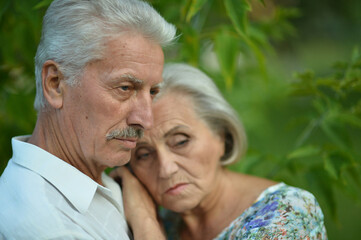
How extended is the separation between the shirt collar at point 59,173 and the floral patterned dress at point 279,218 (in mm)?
834

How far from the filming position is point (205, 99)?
2.59 meters

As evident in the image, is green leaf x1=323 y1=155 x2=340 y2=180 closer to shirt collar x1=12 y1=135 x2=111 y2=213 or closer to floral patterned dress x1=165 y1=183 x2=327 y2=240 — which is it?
floral patterned dress x1=165 y1=183 x2=327 y2=240

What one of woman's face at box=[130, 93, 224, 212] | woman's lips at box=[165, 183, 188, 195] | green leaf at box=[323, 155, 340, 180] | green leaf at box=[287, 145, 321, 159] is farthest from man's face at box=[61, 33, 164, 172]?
green leaf at box=[323, 155, 340, 180]

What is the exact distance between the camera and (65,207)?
1.75 meters

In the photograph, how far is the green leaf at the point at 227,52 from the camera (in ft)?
8.42

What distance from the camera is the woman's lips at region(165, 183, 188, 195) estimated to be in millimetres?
2396

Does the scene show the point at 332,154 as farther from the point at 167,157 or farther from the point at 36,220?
the point at 36,220

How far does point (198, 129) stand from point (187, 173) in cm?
28

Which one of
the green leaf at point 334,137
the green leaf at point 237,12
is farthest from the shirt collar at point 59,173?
the green leaf at point 334,137

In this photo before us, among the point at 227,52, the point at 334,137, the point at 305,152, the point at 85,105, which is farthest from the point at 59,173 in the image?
the point at 334,137

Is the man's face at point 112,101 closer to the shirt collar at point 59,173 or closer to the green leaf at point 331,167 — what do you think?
the shirt collar at point 59,173

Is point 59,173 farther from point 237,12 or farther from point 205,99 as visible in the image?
point 237,12

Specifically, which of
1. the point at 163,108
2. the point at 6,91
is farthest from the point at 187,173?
the point at 6,91

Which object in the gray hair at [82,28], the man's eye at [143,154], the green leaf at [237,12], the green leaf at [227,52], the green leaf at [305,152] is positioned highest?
the gray hair at [82,28]
